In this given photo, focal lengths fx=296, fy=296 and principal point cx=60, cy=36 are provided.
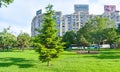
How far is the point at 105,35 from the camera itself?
99.1 metres

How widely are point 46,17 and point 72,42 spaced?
8773 centimetres

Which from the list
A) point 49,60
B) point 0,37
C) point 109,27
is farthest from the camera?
point 109,27

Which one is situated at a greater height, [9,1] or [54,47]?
[9,1]

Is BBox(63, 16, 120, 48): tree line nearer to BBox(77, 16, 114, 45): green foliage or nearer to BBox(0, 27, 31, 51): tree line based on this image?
BBox(77, 16, 114, 45): green foliage

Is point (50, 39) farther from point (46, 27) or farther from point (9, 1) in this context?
point (9, 1)

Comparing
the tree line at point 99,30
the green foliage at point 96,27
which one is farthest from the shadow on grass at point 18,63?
the green foliage at point 96,27

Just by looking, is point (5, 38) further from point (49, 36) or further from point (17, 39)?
point (49, 36)

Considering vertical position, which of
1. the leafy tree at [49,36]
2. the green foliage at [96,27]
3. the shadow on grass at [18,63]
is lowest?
the shadow on grass at [18,63]

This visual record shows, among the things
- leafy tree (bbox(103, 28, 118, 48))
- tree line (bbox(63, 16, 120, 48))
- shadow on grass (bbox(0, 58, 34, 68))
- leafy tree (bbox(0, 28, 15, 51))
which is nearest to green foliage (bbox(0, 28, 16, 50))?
leafy tree (bbox(0, 28, 15, 51))

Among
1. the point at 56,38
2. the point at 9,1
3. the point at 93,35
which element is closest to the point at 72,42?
the point at 93,35

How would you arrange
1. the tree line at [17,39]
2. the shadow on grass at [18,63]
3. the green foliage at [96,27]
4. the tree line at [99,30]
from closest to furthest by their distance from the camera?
the shadow on grass at [18,63], the tree line at [17,39], the green foliage at [96,27], the tree line at [99,30]

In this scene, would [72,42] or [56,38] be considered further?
[72,42]

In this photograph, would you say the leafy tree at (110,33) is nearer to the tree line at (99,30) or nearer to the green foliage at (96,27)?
the tree line at (99,30)

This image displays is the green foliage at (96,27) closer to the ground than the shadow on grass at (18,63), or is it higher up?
higher up
